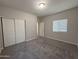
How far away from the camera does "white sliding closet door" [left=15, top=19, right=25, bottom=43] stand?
5712 mm

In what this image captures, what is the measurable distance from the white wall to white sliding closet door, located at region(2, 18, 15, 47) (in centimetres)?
40

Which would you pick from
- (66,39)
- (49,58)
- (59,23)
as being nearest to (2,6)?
(49,58)

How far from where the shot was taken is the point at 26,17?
257 inches

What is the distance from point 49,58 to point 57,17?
4.40 metres

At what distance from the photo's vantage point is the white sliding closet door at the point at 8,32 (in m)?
4.83

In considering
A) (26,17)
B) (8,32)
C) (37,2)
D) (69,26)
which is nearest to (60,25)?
(69,26)

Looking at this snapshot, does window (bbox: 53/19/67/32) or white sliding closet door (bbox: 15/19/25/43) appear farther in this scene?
window (bbox: 53/19/67/32)

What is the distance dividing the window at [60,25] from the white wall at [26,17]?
2.12 meters

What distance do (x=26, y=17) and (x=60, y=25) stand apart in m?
3.12

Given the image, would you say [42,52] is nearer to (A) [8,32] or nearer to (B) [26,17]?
(A) [8,32]

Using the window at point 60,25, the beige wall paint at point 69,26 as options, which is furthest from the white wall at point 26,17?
the window at point 60,25

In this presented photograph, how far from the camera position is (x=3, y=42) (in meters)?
4.70

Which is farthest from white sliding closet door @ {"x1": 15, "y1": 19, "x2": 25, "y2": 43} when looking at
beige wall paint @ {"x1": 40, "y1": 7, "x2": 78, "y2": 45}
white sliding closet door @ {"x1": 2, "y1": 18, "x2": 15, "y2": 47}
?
beige wall paint @ {"x1": 40, "y1": 7, "x2": 78, "y2": 45}

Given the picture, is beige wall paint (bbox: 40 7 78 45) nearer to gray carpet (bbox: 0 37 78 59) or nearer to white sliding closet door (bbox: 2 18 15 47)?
gray carpet (bbox: 0 37 78 59)
